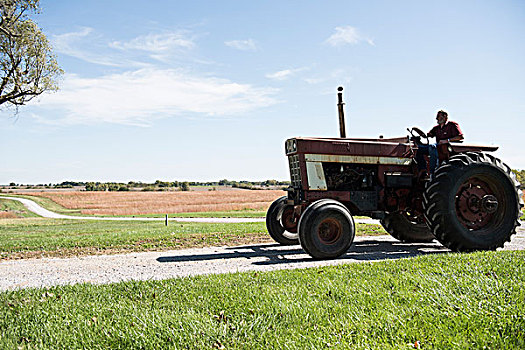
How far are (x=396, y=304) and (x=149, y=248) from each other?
23.3 feet

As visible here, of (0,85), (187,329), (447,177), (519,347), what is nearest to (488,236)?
(447,177)

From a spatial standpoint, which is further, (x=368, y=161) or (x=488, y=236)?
(x=368, y=161)

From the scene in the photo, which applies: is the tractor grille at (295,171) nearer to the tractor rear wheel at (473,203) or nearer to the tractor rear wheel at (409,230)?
the tractor rear wheel at (473,203)

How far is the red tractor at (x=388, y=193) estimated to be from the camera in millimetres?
8703

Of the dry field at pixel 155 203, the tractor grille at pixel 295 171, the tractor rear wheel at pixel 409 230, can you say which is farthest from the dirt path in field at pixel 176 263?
the dry field at pixel 155 203

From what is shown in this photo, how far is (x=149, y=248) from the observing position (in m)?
10.5

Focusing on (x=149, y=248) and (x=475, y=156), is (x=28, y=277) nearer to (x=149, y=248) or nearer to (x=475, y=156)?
(x=149, y=248)

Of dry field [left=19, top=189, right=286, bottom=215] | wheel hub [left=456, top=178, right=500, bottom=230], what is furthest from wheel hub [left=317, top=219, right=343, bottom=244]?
dry field [left=19, top=189, right=286, bottom=215]

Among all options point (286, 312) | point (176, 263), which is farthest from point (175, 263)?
point (286, 312)

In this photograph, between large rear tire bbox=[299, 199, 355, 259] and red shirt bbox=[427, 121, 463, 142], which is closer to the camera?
large rear tire bbox=[299, 199, 355, 259]

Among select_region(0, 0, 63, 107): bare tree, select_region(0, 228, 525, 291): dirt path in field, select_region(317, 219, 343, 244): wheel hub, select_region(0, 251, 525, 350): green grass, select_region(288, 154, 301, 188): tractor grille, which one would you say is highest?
select_region(0, 0, 63, 107): bare tree

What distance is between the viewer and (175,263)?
8.40 meters

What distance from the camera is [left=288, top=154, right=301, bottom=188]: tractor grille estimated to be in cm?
960

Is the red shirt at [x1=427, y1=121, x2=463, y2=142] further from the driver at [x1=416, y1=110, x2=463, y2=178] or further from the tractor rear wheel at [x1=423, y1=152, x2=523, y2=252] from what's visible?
the tractor rear wheel at [x1=423, y1=152, x2=523, y2=252]
